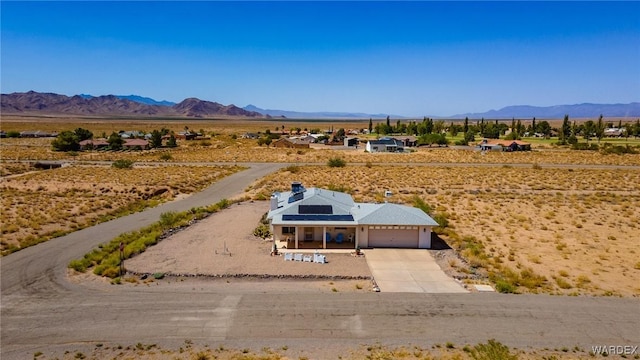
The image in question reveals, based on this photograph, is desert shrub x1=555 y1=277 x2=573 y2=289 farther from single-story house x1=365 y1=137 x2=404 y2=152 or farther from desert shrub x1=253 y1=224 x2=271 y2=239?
single-story house x1=365 y1=137 x2=404 y2=152

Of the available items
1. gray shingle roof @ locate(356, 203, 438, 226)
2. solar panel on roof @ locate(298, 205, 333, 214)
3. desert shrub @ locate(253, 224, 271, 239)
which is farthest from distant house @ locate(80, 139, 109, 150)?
gray shingle roof @ locate(356, 203, 438, 226)

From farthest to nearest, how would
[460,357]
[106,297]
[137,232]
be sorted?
[137,232]
[106,297]
[460,357]

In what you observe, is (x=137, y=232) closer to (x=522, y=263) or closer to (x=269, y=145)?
(x=522, y=263)

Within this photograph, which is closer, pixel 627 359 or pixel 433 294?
pixel 627 359

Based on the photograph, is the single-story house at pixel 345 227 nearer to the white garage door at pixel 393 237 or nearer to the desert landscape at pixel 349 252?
the white garage door at pixel 393 237

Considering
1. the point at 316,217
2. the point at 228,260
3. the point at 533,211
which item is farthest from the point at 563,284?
the point at 533,211

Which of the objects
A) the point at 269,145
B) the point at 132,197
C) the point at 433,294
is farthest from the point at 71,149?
the point at 433,294
